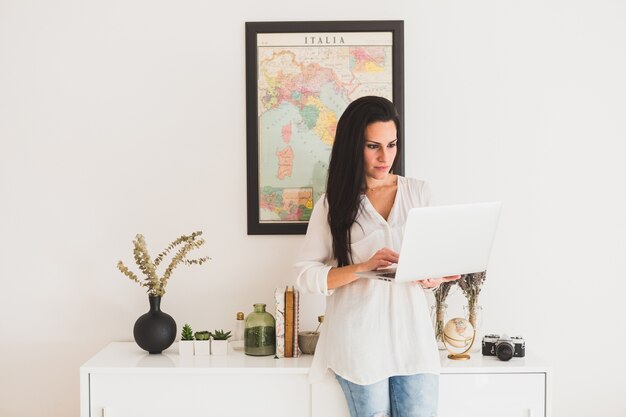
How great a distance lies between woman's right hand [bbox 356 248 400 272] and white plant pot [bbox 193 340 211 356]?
77 cm

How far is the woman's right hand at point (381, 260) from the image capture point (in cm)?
188

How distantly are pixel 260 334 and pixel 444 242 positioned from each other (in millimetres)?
856

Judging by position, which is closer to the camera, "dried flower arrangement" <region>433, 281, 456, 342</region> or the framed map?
"dried flower arrangement" <region>433, 281, 456, 342</region>

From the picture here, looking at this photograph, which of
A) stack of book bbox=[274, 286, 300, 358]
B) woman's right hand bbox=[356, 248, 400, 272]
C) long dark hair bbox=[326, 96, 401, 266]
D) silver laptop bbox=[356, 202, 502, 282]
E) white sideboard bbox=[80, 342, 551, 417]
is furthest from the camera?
stack of book bbox=[274, 286, 300, 358]

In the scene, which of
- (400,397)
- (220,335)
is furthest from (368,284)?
(220,335)

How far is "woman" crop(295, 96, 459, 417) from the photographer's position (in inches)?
77.5

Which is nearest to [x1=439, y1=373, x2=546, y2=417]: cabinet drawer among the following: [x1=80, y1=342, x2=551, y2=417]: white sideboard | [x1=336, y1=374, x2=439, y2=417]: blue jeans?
[x1=80, y1=342, x2=551, y2=417]: white sideboard

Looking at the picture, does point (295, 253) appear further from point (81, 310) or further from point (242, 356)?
point (81, 310)

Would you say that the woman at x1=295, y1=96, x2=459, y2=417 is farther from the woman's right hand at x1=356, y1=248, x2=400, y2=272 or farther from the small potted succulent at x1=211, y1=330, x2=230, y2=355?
the small potted succulent at x1=211, y1=330, x2=230, y2=355

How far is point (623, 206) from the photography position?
2.62 meters

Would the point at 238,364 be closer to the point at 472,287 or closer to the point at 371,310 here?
the point at 371,310

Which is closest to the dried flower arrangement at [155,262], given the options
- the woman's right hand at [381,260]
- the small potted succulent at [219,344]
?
the small potted succulent at [219,344]

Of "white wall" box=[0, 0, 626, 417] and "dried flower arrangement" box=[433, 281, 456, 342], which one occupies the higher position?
"white wall" box=[0, 0, 626, 417]

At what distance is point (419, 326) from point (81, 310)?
1.40 meters
